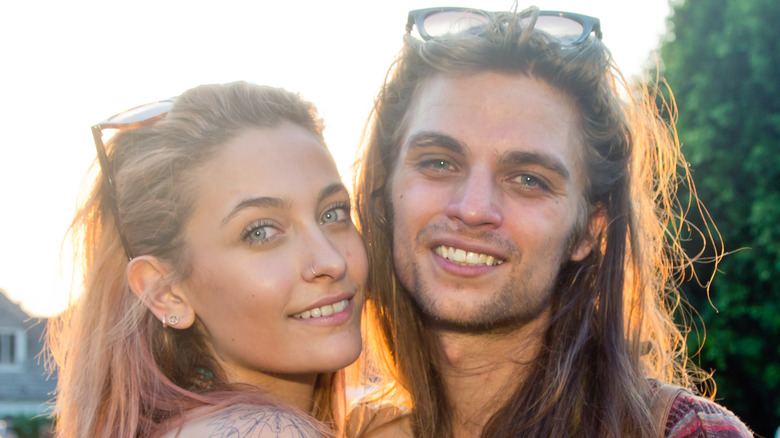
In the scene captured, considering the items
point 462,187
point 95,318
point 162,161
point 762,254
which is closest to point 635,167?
point 462,187

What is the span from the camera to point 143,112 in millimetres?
2887

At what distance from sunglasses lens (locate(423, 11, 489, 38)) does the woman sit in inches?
38.9

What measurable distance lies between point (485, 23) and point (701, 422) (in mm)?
2005

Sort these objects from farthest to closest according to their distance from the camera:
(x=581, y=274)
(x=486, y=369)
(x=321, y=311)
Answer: (x=581, y=274), (x=486, y=369), (x=321, y=311)

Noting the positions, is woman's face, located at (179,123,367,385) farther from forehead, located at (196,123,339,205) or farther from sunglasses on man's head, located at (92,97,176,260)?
sunglasses on man's head, located at (92,97,176,260)

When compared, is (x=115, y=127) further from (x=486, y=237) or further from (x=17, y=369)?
(x=17, y=369)

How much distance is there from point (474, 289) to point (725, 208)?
10.1 m

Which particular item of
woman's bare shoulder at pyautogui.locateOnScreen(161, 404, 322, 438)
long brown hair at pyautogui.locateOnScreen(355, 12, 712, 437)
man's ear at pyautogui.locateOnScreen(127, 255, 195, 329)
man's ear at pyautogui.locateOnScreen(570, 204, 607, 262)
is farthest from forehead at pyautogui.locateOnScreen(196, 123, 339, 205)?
man's ear at pyautogui.locateOnScreen(570, 204, 607, 262)

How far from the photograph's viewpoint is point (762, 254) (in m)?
10.9

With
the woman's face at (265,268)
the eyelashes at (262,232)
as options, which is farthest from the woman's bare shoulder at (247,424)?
the eyelashes at (262,232)

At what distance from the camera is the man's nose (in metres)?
2.91

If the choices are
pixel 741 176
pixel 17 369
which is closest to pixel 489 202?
pixel 741 176

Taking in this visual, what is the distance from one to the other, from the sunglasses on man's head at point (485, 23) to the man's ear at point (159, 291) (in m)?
1.73

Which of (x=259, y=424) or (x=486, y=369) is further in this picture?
(x=486, y=369)
